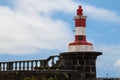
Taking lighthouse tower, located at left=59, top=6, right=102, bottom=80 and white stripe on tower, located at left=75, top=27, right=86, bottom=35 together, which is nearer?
white stripe on tower, located at left=75, top=27, right=86, bottom=35

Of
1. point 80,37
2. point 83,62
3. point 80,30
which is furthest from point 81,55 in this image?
point 80,30

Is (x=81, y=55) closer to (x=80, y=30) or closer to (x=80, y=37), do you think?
(x=80, y=37)

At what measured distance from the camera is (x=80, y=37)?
38062 mm

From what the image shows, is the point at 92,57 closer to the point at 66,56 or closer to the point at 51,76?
the point at 66,56

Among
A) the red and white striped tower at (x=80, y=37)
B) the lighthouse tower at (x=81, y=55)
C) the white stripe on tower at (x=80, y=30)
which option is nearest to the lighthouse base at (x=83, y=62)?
the lighthouse tower at (x=81, y=55)

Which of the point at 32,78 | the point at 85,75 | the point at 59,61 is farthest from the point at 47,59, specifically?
the point at 32,78

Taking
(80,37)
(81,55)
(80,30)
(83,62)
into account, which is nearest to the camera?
(80,30)

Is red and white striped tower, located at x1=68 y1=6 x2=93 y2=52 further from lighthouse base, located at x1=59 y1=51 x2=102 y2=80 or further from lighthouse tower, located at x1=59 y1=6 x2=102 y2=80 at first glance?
lighthouse base, located at x1=59 y1=51 x2=102 y2=80

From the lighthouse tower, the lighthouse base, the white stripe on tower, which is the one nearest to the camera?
the white stripe on tower

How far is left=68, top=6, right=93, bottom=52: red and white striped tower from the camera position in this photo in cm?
3781

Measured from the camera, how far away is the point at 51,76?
118 ft

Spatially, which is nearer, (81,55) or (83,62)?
(81,55)

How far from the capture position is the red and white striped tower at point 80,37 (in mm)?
37812

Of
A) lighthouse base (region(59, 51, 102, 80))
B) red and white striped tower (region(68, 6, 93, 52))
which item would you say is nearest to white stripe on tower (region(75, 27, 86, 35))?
red and white striped tower (region(68, 6, 93, 52))
